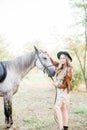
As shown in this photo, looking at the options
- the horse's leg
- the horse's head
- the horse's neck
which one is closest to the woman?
the horse's head

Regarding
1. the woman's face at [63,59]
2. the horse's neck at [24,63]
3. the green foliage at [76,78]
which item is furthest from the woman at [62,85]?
the green foliage at [76,78]

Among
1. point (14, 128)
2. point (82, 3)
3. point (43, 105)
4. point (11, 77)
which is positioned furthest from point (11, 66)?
point (82, 3)

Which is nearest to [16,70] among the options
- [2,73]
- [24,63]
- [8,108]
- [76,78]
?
[24,63]

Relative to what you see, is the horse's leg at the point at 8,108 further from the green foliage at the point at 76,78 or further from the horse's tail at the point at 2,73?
the green foliage at the point at 76,78

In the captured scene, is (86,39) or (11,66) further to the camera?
(86,39)

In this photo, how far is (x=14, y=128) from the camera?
631cm

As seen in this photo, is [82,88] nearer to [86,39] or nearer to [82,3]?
[86,39]

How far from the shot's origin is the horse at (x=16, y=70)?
6.09 metres

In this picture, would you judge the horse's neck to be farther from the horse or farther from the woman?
the woman

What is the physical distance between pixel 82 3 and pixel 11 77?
355 inches

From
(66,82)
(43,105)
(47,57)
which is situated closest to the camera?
(66,82)

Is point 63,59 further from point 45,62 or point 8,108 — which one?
point 8,108

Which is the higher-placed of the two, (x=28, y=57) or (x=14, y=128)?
(x=28, y=57)

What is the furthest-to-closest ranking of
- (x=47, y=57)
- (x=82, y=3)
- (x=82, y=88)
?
(x=82, y=88), (x=82, y=3), (x=47, y=57)
